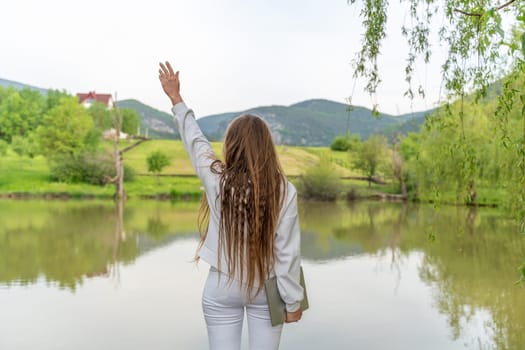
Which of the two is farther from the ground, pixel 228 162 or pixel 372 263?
pixel 228 162

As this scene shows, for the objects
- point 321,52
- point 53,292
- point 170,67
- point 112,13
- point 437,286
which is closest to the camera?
point 170,67

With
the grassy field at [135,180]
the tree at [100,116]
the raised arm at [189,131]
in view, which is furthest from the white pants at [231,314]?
the tree at [100,116]

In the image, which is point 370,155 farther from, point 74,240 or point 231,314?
point 231,314

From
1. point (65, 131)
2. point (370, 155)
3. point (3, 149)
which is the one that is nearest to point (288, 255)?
point (370, 155)

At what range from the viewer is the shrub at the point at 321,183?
29359 millimetres

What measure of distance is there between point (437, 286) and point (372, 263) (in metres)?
2.12

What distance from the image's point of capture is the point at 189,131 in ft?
7.29

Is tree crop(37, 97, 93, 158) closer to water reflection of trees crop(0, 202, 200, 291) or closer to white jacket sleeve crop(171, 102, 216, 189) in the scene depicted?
water reflection of trees crop(0, 202, 200, 291)

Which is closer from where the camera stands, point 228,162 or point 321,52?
point 228,162

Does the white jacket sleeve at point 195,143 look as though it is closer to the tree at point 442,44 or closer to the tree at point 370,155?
the tree at point 442,44

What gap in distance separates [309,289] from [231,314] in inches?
221

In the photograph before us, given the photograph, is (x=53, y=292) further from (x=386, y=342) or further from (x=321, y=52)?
(x=321, y=52)

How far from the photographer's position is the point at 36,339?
16.1 feet

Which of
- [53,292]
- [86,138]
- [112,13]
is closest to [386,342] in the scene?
[53,292]
